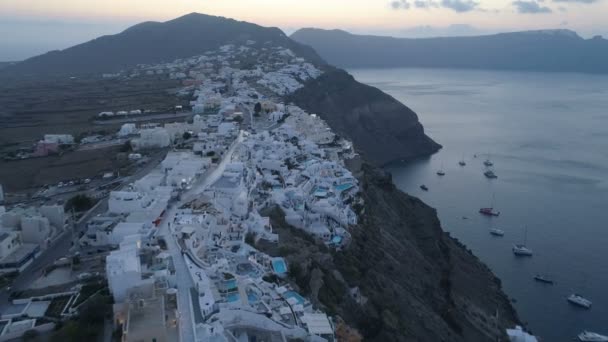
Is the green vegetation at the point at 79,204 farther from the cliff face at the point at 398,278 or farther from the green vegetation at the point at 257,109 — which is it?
the green vegetation at the point at 257,109

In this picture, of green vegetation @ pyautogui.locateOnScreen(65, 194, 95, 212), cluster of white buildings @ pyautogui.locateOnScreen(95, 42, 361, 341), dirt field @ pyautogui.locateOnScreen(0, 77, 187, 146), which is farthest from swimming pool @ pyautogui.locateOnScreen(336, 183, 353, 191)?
dirt field @ pyautogui.locateOnScreen(0, 77, 187, 146)

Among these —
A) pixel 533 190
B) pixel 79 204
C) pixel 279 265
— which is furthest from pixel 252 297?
pixel 533 190

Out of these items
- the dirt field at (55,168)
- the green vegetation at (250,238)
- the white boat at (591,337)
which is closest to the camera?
the green vegetation at (250,238)

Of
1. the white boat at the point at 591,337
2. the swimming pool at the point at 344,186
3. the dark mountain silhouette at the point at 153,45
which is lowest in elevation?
the white boat at the point at 591,337

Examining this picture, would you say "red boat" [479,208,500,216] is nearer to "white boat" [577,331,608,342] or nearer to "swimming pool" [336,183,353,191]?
"white boat" [577,331,608,342]

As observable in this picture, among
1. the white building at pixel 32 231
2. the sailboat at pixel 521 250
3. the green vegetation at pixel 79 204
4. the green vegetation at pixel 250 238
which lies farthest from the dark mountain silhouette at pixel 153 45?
the green vegetation at pixel 250 238

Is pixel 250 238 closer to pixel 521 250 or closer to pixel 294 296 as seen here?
pixel 294 296
